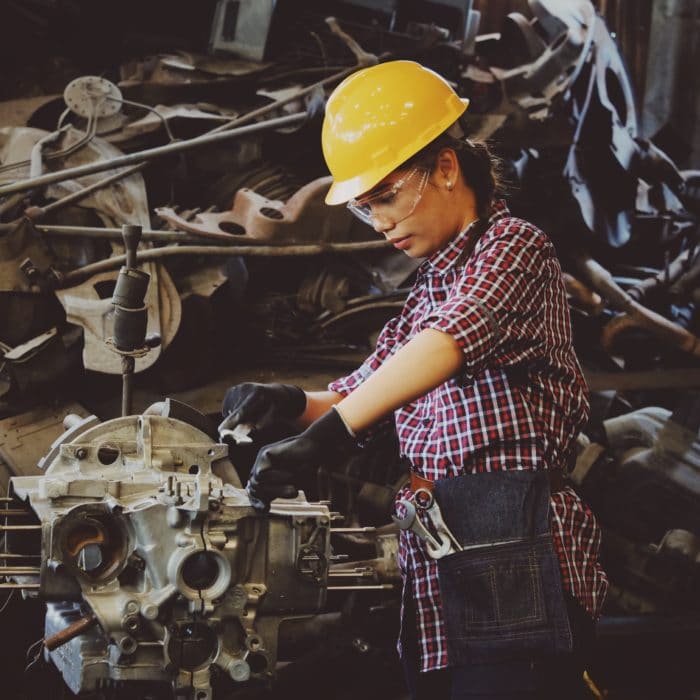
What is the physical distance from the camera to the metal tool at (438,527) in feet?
5.60

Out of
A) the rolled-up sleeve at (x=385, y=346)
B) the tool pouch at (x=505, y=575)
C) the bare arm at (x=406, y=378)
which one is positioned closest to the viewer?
the bare arm at (x=406, y=378)

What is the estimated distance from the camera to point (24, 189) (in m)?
3.13

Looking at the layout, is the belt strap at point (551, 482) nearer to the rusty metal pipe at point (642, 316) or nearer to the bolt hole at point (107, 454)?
the bolt hole at point (107, 454)

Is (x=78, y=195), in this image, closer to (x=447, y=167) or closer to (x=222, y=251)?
(x=222, y=251)

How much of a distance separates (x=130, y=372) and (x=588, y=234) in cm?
265

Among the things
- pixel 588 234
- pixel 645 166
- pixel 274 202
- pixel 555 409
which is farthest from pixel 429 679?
pixel 645 166

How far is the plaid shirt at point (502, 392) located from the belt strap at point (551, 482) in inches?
0.5

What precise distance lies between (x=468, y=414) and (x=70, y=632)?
0.88 meters

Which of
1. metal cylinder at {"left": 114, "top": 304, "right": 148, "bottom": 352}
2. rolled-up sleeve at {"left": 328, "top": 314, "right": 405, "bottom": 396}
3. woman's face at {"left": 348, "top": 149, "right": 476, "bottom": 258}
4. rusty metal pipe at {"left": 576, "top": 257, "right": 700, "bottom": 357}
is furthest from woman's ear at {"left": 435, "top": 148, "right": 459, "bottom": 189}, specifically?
rusty metal pipe at {"left": 576, "top": 257, "right": 700, "bottom": 357}

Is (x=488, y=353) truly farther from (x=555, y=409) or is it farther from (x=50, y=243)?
(x=50, y=243)

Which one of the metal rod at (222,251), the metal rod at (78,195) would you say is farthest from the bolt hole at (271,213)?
the metal rod at (78,195)

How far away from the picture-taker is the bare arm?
1.53 m

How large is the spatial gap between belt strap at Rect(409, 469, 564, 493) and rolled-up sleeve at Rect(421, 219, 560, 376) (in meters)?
0.25

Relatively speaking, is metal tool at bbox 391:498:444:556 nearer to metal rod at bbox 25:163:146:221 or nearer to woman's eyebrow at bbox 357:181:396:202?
woman's eyebrow at bbox 357:181:396:202
